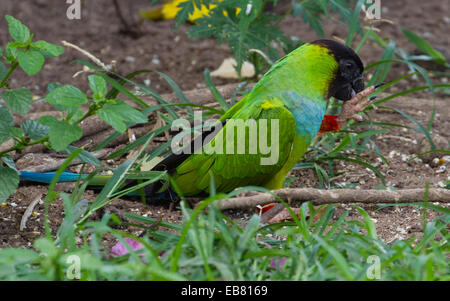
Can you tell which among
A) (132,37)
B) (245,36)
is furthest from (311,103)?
(132,37)

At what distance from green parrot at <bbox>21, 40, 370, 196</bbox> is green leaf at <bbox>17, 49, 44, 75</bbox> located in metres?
0.80

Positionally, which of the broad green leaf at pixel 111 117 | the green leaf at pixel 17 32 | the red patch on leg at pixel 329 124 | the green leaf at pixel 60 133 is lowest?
the red patch on leg at pixel 329 124

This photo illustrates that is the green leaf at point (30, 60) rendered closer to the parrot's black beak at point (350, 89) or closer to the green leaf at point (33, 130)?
the green leaf at point (33, 130)

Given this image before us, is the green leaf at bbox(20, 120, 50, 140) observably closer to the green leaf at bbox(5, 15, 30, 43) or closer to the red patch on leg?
the green leaf at bbox(5, 15, 30, 43)

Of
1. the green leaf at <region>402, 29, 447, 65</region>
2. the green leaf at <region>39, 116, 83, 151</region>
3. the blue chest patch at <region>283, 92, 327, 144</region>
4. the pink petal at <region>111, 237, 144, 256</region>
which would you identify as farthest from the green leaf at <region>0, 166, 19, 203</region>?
the green leaf at <region>402, 29, 447, 65</region>

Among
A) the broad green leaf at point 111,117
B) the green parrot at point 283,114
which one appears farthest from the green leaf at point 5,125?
the green parrot at point 283,114

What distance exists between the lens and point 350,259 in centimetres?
183

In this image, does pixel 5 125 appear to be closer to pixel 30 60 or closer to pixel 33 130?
pixel 33 130

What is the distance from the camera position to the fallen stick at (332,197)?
6.56 ft

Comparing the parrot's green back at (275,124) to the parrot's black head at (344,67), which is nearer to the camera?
the parrot's green back at (275,124)

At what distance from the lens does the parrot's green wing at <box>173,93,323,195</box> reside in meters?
2.49

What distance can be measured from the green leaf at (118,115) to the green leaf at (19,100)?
314 mm

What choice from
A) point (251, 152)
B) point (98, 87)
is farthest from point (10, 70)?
point (251, 152)

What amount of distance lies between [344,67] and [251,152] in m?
0.58
